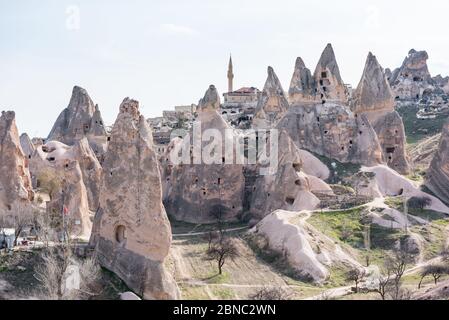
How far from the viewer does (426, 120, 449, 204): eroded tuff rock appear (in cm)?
4419

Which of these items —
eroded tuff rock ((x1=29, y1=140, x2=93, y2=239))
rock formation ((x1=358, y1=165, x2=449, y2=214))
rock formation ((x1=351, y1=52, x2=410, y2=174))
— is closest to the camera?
eroded tuff rock ((x1=29, y1=140, x2=93, y2=239))

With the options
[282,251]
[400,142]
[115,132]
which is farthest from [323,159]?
[115,132]

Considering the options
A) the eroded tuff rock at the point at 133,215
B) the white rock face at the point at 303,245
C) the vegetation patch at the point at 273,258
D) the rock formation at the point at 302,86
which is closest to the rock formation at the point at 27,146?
the vegetation patch at the point at 273,258

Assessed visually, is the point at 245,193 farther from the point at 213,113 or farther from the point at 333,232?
the point at 333,232

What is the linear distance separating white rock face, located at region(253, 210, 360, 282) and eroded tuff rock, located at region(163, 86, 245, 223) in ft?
20.0

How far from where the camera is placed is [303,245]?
31281 mm

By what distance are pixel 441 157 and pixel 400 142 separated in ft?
21.0

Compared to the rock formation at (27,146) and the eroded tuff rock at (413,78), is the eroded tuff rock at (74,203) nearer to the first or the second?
the rock formation at (27,146)

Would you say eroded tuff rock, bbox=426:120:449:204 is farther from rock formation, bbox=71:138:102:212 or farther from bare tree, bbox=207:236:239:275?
rock formation, bbox=71:138:102:212

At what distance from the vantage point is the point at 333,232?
35031 millimetres

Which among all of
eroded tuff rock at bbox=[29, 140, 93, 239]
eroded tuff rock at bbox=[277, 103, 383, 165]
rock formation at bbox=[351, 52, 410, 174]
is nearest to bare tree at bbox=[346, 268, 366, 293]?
eroded tuff rock at bbox=[29, 140, 93, 239]

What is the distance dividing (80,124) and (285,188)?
1795cm

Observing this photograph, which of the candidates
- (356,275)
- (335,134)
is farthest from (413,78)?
(356,275)

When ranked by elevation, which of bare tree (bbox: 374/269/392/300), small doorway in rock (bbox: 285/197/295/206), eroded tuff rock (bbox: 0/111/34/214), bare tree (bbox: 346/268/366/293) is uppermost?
eroded tuff rock (bbox: 0/111/34/214)
